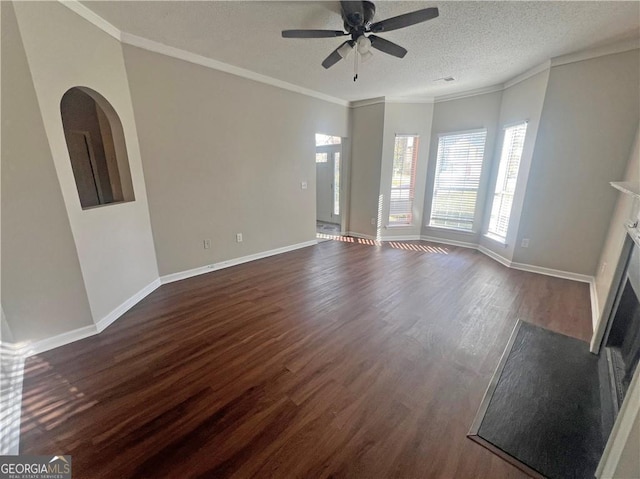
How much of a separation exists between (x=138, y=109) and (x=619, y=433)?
432 centimetres

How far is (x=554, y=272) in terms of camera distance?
362cm

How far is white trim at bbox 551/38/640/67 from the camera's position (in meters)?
2.77

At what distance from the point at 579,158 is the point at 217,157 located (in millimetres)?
4662

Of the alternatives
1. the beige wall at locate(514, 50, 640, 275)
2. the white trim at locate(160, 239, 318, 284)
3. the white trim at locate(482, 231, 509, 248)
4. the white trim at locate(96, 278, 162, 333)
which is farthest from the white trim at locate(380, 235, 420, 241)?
the white trim at locate(96, 278, 162, 333)

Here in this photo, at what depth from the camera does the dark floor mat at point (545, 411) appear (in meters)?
1.33

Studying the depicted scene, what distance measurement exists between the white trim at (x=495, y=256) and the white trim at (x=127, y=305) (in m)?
4.98

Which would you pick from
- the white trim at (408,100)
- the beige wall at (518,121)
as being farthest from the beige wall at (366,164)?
the beige wall at (518,121)

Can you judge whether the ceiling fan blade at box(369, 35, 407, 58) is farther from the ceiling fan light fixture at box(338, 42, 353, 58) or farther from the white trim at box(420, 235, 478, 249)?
the white trim at box(420, 235, 478, 249)

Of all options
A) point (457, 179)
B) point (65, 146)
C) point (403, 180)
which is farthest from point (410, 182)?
point (65, 146)

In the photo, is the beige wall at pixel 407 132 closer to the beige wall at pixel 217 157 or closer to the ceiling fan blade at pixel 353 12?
the beige wall at pixel 217 157

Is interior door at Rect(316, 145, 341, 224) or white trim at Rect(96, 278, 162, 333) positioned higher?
interior door at Rect(316, 145, 341, 224)

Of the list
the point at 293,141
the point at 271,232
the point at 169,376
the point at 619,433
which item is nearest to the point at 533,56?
the point at 293,141

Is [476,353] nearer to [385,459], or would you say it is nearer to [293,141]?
[385,459]

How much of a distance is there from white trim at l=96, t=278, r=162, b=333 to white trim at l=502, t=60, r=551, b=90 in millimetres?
5646
